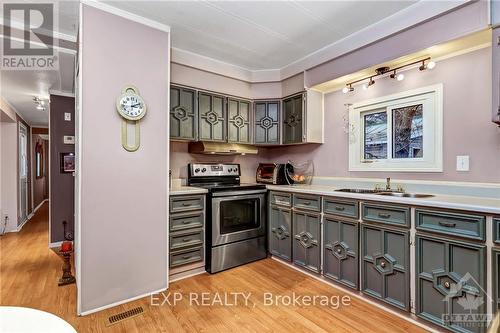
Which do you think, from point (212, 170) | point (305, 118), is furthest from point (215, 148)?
point (305, 118)

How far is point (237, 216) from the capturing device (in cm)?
312

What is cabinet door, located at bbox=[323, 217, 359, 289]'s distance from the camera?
2.35 m

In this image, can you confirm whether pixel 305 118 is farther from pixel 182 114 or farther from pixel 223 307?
pixel 223 307

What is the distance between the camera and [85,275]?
2.09 meters

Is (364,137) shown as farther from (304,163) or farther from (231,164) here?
(231,164)

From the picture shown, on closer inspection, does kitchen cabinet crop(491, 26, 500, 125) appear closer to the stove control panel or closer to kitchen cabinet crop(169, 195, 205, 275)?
kitchen cabinet crop(169, 195, 205, 275)

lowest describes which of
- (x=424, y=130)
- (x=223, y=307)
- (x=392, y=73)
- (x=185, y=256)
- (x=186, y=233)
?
(x=223, y=307)

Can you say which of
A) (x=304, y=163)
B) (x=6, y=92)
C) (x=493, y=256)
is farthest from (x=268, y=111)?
(x=6, y=92)

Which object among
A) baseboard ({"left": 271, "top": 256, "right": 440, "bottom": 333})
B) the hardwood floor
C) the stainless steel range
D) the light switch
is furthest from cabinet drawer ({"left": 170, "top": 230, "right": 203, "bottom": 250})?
the light switch

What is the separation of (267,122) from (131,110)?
1923mm

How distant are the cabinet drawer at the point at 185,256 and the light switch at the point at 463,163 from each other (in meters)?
2.62

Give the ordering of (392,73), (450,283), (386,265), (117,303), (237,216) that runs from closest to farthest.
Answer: (450,283)
(386,265)
(117,303)
(392,73)
(237,216)

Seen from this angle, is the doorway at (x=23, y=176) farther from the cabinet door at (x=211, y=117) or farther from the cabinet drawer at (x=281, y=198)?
the cabinet drawer at (x=281, y=198)

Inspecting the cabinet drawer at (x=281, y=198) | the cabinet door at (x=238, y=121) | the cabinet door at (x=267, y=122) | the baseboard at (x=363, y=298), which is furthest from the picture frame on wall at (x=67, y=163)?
the baseboard at (x=363, y=298)
